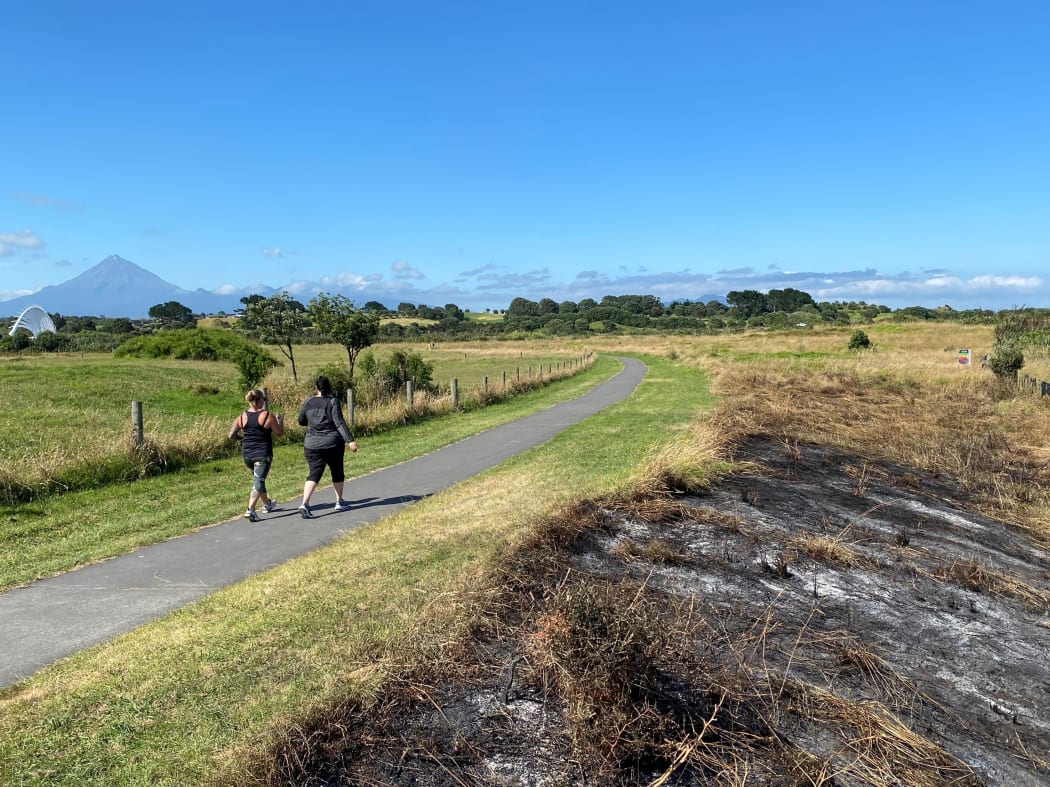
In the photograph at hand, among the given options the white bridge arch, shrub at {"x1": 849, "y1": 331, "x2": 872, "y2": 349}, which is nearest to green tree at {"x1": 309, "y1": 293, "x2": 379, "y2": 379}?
shrub at {"x1": 849, "y1": 331, "x2": 872, "y2": 349}

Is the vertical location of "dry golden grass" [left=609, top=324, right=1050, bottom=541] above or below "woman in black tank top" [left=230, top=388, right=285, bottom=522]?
below

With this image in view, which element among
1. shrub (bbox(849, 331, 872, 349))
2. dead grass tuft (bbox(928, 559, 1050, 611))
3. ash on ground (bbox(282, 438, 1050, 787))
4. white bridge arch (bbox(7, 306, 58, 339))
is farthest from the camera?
white bridge arch (bbox(7, 306, 58, 339))

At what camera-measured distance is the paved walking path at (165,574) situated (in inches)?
204

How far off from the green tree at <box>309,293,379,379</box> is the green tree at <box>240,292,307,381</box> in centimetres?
163

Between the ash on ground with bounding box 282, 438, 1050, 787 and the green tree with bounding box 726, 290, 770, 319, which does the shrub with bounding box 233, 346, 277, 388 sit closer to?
the ash on ground with bounding box 282, 438, 1050, 787

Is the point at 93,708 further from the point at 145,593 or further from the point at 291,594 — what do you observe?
the point at 145,593

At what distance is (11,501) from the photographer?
953 centimetres

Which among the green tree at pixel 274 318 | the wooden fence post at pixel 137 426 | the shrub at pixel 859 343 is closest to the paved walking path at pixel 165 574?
the wooden fence post at pixel 137 426

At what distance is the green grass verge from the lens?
3.54m

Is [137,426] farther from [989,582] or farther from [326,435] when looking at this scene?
[989,582]

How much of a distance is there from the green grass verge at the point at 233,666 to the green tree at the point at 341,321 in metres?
19.3

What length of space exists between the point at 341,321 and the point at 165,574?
20523 mm

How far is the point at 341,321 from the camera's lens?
26.4 m

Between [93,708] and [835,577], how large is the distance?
6.11 m
